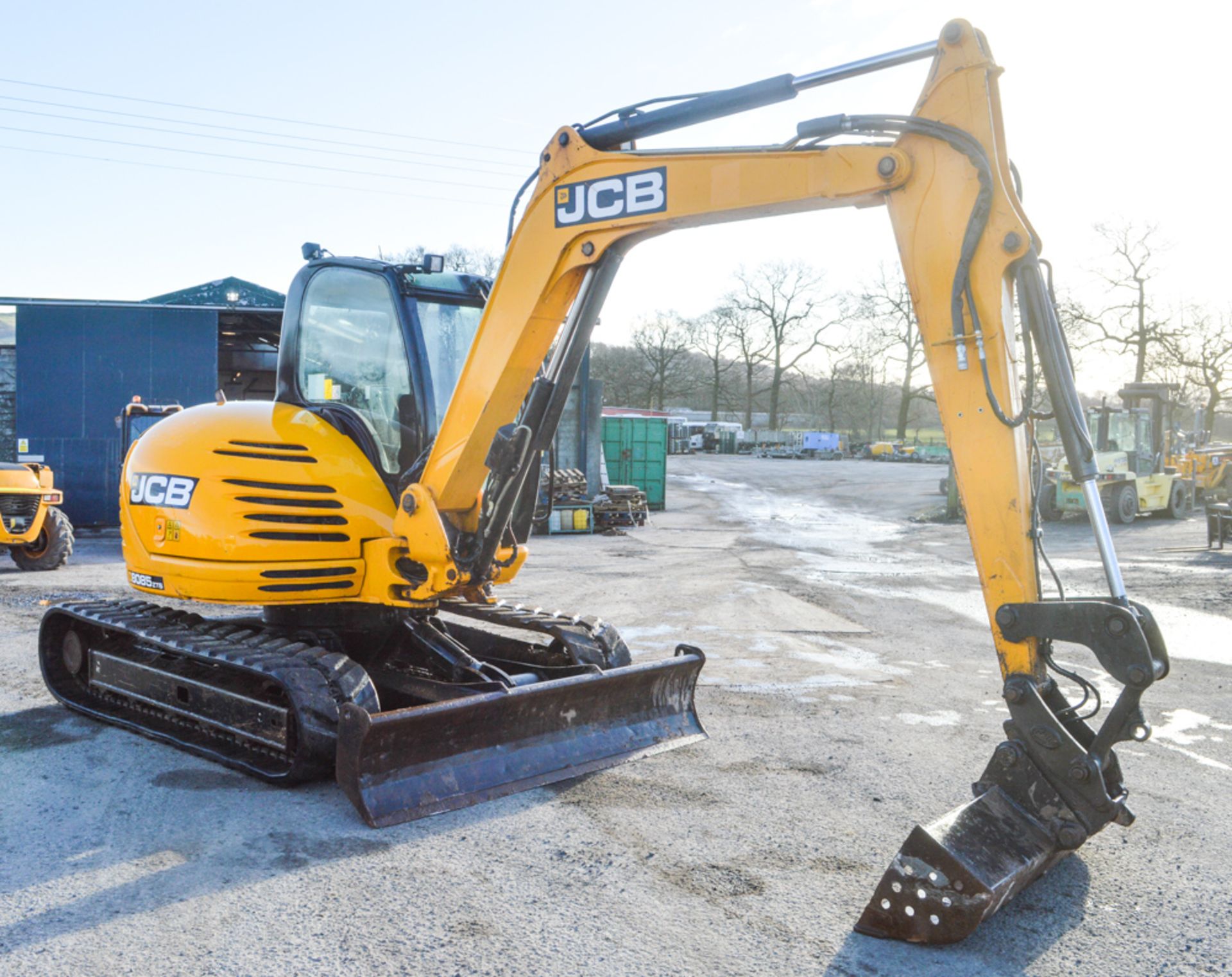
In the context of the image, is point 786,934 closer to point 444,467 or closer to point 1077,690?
point 444,467

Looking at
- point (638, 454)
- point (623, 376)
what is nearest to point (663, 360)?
point (623, 376)

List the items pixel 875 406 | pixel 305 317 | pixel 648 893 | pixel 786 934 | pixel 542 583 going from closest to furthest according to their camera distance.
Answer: pixel 786 934 → pixel 648 893 → pixel 305 317 → pixel 542 583 → pixel 875 406

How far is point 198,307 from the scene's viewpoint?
18.4 m

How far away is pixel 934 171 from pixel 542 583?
9.52 meters

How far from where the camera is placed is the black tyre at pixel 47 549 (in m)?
13.1

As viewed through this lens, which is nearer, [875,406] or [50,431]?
[50,431]

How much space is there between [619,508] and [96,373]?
10.4 meters

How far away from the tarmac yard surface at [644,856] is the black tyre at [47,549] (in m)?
5.62

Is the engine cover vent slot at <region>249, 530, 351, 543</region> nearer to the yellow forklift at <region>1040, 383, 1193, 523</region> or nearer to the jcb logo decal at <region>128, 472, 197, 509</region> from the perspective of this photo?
the jcb logo decal at <region>128, 472, 197, 509</region>

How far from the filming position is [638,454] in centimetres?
2847

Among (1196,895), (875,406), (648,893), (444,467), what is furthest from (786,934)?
(875,406)

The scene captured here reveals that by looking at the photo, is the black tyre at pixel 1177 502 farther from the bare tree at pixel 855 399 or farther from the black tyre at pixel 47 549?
the bare tree at pixel 855 399

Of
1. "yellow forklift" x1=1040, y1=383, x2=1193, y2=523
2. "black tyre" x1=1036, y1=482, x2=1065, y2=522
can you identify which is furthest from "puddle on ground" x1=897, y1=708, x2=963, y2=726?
"black tyre" x1=1036, y1=482, x2=1065, y2=522

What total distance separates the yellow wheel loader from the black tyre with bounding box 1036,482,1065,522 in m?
18.1
